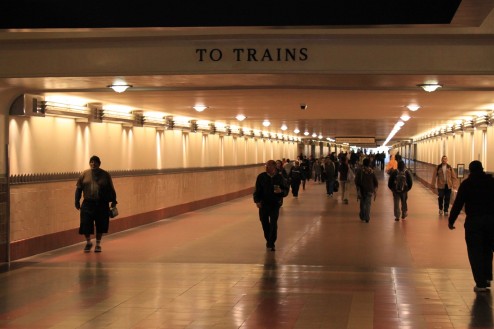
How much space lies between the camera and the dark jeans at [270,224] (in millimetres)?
14539

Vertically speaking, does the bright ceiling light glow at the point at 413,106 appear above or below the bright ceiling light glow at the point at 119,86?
above

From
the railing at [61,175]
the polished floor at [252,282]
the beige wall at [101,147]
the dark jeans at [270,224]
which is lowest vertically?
the polished floor at [252,282]

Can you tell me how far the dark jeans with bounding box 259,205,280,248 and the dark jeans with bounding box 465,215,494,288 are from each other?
4.89 m

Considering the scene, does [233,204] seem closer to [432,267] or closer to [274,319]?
[432,267]

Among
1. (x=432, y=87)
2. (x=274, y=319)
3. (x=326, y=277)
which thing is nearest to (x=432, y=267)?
(x=326, y=277)

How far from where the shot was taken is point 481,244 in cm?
1021

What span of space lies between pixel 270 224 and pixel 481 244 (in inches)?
205

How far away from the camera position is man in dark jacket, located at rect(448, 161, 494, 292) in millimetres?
10195

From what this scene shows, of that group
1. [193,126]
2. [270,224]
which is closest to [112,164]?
[270,224]

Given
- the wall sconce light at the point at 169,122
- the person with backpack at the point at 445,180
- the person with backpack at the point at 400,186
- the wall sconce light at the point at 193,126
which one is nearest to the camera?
the person with backpack at the point at 400,186

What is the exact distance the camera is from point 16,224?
535 inches

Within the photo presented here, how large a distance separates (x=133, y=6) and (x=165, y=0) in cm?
38

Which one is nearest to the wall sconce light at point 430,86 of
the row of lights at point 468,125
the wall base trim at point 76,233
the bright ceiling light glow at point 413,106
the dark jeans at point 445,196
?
the bright ceiling light glow at point 413,106

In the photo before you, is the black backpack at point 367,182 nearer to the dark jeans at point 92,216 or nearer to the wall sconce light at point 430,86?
the wall sconce light at point 430,86
